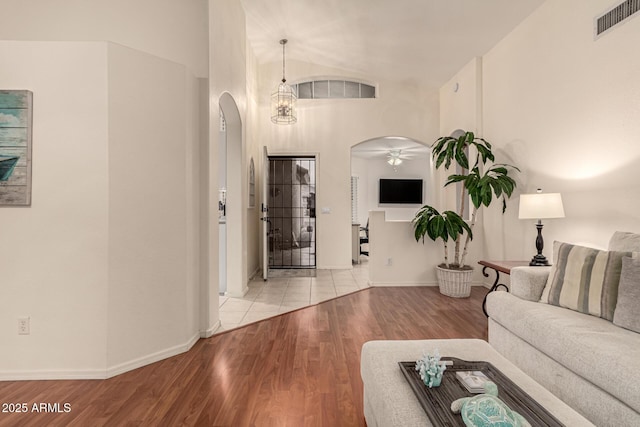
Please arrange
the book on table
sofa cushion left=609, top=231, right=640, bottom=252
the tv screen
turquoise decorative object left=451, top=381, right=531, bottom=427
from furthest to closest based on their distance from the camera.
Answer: the tv screen, sofa cushion left=609, top=231, right=640, bottom=252, the book on table, turquoise decorative object left=451, top=381, right=531, bottom=427

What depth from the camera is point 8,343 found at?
2330mm

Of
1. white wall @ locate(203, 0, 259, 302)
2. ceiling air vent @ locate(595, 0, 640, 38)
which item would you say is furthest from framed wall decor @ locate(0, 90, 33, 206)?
ceiling air vent @ locate(595, 0, 640, 38)

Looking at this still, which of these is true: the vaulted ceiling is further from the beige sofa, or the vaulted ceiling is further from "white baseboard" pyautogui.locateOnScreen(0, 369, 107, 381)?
"white baseboard" pyautogui.locateOnScreen(0, 369, 107, 381)

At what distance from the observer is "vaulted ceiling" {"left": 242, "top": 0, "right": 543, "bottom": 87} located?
3.97 meters

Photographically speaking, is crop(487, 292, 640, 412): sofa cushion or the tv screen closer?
crop(487, 292, 640, 412): sofa cushion

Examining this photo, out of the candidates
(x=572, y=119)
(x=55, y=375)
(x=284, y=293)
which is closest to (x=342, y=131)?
(x=284, y=293)

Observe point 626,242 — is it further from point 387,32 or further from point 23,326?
point 23,326

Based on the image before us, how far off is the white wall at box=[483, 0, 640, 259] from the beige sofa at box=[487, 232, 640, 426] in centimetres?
70

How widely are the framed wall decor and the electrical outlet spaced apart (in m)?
0.79

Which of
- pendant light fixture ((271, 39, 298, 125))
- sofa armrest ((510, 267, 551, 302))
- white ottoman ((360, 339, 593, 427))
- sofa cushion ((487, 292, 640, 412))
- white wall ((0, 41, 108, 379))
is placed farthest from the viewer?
pendant light fixture ((271, 39, 298, 125))

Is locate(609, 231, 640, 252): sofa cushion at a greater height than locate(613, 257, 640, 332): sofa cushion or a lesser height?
greater

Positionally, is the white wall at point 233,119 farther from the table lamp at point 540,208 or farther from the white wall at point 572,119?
the white wall at point 572,119

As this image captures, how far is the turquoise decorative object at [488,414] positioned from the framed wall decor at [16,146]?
2858 millimetres

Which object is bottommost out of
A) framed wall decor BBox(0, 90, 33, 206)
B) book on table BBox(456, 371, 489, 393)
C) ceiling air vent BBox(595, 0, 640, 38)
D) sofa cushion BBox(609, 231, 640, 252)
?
book on table BBox(456, 371, 489, 393)
